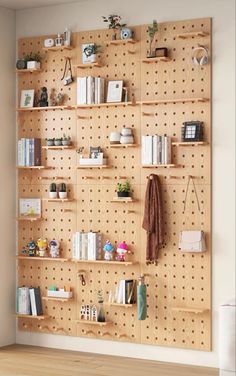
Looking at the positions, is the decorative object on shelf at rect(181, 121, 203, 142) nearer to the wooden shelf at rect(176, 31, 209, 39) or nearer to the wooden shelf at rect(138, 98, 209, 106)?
the wooden shelf at rect(138, 98, 209, 106)

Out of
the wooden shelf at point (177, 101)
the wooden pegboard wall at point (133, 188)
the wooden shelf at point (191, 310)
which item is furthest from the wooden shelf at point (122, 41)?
the wooden shelf at point (191, 310)

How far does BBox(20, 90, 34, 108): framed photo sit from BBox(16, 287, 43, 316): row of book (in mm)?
1717

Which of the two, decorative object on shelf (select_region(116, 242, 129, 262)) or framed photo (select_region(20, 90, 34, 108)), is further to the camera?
framed photo (select_region(20, 90, 34, 108))

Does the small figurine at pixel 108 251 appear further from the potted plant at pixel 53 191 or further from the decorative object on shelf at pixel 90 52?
the decorative object on shelf at pixel 90 52

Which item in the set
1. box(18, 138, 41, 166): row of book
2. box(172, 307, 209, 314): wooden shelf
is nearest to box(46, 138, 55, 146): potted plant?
box(18, 138, 41, 166): row of book

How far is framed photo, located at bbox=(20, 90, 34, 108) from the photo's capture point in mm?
7875

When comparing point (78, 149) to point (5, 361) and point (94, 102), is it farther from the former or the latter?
point (5, 361)

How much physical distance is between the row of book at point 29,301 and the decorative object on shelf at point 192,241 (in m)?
1.58

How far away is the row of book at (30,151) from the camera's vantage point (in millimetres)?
7828

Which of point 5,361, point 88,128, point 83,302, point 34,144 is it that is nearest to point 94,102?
point 88,128

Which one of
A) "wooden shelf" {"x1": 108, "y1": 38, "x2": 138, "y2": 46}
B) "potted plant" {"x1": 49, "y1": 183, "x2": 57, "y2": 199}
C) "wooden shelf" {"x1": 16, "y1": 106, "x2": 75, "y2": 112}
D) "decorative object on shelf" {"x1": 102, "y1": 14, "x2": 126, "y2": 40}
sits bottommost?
"potted plant" {"x1": 49, "y1": 183, "x2": 57, "y2": 199}

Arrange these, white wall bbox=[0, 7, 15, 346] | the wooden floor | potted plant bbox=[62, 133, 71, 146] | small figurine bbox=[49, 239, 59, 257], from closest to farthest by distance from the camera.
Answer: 1. the wooden floor
2. potted plant bbox=[62, 133, 71, 146]
3. small figurine bbox=[49, 239, 59, 257]
4. white wall bbox=[0, 7, 15, 346]

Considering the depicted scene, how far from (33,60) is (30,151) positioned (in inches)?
33.4

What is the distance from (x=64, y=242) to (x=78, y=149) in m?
0.87
